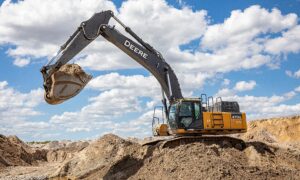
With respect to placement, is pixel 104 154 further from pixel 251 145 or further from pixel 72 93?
pixel 251 145

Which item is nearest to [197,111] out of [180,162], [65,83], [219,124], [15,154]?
[219,124]

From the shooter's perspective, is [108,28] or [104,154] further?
[104,154]

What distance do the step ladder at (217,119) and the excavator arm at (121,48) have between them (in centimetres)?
152

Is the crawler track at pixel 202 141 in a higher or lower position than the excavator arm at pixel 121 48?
lower

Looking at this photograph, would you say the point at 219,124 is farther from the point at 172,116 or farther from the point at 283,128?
the point at 283,128

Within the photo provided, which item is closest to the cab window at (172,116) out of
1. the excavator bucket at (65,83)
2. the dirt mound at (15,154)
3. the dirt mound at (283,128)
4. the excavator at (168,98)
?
the excavator at (168,98)

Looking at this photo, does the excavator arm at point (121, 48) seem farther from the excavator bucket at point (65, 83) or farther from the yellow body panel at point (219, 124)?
the yellow body panel at point (219, 124)

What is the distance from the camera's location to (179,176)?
12.7 metres

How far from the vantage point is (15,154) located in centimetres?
2848

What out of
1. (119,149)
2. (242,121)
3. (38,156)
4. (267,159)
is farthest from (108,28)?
(38,156)

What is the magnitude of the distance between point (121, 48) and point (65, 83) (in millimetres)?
3138

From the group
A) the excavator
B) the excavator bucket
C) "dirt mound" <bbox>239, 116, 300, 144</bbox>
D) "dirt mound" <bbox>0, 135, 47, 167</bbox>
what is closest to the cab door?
the excavator

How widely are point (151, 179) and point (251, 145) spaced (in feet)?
18.3

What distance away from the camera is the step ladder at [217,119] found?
645 inches
